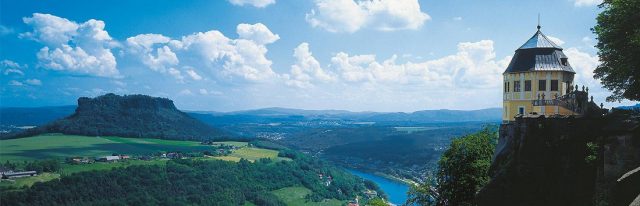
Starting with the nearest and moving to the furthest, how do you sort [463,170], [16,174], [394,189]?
[463,170] → [16,174] → [394,189]

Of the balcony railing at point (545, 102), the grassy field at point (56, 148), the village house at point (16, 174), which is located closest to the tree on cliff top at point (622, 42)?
the balcony railing at point (545, 102)

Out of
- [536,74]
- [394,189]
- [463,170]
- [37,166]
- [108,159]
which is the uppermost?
[536,74]

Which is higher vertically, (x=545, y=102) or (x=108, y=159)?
(x=545, y=102)

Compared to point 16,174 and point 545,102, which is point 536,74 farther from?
point 16,174

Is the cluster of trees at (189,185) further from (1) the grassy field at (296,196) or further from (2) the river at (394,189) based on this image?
(2) the river at (394,189)

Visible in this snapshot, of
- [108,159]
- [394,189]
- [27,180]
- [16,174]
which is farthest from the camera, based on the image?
[394,189]

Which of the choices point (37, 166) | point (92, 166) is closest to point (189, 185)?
point (92, 166)

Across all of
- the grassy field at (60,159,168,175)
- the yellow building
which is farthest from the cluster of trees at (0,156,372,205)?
the yellow building
